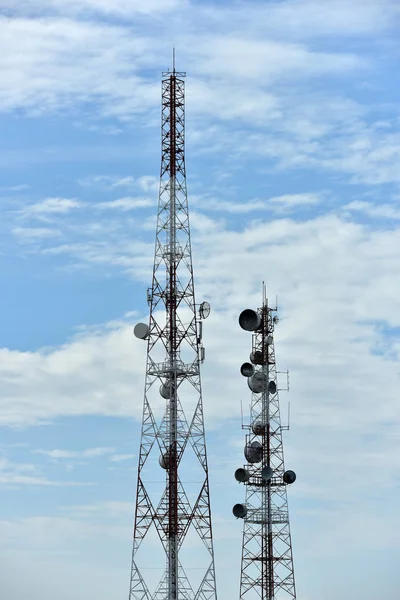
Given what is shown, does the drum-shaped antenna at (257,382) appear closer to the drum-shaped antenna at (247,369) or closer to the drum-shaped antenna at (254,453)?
the drum-shaped antenna at (247,369)

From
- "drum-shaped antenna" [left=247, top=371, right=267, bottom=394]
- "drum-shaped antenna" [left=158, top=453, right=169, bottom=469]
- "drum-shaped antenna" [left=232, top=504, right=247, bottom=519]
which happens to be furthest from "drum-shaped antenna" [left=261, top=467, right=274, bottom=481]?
"drum-shaped antenna" [left=158, top=453, right=169, bottom=469]

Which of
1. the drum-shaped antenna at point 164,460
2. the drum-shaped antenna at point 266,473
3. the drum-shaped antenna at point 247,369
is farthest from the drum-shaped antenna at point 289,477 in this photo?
the drum-shaped antenna at point 164,460

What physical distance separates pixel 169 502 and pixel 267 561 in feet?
51.4

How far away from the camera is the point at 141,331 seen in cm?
9875

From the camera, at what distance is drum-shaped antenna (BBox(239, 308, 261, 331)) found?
349ft

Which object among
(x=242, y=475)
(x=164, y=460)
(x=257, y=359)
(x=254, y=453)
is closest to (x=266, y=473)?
(x=242, y=475)

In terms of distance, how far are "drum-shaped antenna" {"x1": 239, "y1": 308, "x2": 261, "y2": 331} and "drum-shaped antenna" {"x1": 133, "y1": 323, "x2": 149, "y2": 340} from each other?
10.4 m

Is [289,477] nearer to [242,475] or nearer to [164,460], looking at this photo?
[242,475]

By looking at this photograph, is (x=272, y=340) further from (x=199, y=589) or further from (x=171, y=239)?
(x=199, y=589)

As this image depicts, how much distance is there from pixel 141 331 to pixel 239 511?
724 inches

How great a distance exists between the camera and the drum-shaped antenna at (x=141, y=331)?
98.8 metres

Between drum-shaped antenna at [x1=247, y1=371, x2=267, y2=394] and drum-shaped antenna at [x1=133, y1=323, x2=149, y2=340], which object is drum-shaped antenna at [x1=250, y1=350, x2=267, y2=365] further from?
drum-shaped antenna at [x1=133, y1=323, x2=149, y2=340]

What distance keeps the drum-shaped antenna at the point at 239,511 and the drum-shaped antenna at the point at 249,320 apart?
1339 cm

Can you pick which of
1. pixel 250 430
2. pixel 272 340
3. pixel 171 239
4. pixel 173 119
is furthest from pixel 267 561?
pixel 173 119
